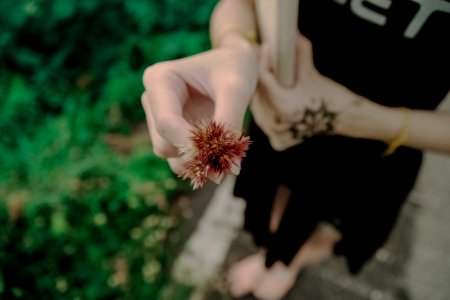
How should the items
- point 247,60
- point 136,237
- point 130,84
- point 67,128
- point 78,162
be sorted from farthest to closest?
point 130,84
point 67,128
point 78,162
point 136,237
point 247,60

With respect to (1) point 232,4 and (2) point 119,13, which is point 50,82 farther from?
(1) point 232,4

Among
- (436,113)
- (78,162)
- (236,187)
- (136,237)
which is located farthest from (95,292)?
(436,113)

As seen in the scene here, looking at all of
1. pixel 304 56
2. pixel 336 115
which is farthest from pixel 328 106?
pixel 304 56

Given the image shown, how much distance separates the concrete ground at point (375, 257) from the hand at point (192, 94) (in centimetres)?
134

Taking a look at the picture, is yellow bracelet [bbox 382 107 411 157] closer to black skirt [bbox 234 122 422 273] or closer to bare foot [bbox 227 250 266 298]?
black skirt [bbox 234 122 422 273]

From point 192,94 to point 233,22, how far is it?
1.35 ft

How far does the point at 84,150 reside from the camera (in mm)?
2375

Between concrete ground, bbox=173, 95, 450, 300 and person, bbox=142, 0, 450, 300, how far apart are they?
1.63 feet

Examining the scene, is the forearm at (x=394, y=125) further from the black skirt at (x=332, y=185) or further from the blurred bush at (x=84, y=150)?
the blurred bush at (x=84, y=150)

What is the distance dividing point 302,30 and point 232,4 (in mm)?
253

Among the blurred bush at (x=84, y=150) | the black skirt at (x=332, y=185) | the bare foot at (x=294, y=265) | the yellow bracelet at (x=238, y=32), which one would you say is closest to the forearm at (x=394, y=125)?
the black skirt at (x=332, y=185)

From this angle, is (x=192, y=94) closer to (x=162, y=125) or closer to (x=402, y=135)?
(x=162, y=125)

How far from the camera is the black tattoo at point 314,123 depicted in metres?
1.19

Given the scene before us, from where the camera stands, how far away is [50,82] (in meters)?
2.65
